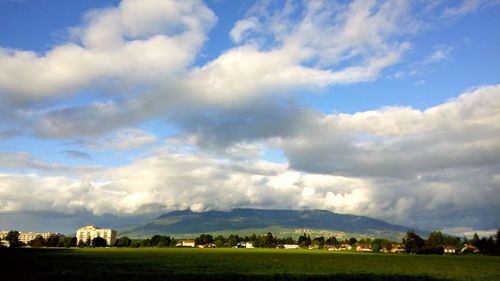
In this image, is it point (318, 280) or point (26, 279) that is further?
point (318, 280)

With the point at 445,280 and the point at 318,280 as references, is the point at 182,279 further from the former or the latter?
the point at 445,280

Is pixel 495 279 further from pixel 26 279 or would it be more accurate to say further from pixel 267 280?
pixel 26 279

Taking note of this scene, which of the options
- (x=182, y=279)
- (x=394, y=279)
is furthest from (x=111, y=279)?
(x=394, y=279)

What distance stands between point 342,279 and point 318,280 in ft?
11.2

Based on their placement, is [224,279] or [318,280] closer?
[224,279]

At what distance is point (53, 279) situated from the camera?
44.0 meters

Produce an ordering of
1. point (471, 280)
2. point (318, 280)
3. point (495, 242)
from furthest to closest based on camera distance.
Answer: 1. point (495, 242)
2. point (471, 280)
3. point (318, 280)

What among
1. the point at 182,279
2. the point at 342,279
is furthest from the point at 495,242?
the point at 182,279

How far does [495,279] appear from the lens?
192ft

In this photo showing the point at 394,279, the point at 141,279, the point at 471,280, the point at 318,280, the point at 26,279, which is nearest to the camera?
the point at 26,279

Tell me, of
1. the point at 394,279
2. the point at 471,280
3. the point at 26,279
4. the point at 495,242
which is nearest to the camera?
the point at 26,279

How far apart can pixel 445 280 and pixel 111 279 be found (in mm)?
39284

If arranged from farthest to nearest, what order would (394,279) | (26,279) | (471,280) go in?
(471,280), (394,279), (26,279)

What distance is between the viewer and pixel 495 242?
199500 mm
